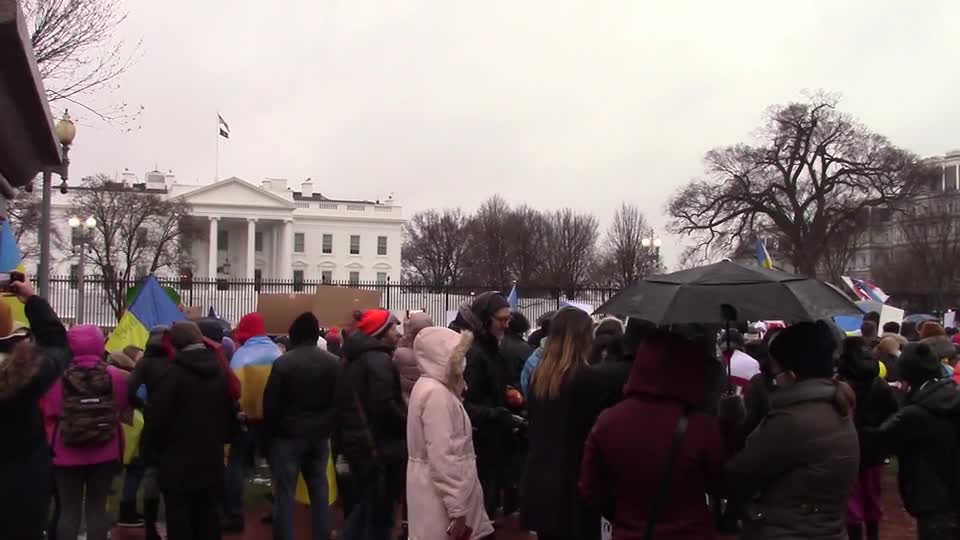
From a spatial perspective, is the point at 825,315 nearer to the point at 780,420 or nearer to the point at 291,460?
the point at 780,420

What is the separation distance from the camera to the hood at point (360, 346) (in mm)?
6785

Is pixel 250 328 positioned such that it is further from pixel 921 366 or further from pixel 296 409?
pixel 921 366

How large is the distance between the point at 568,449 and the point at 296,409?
269 cm

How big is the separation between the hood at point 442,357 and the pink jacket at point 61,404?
8.95 ft

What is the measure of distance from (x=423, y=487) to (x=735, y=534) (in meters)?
4.54

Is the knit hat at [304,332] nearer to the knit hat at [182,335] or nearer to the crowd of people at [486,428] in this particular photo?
the crowd of people at [486,428]

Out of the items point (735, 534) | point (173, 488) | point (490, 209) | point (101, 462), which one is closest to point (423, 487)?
point (173, 488)

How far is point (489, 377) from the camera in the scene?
668cm

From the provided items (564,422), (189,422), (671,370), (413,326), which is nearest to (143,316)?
(189,422)

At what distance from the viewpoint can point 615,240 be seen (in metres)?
69.2

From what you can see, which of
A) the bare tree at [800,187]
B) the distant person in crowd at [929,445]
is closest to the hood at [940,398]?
the distant person in crowd at [929,445]

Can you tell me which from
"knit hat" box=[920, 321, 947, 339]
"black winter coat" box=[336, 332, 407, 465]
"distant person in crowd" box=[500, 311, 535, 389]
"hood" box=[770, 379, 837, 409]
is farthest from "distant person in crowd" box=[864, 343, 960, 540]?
"black winter coat" box=[336, 332, 407, 465]

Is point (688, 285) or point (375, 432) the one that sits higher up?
point (688, 285)

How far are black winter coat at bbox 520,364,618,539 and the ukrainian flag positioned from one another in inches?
245
